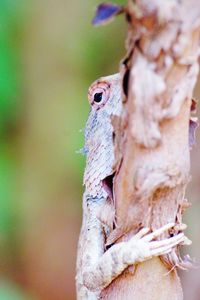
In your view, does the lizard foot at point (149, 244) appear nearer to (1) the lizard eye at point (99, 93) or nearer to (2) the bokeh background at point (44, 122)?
(1) the lizard eye at point (99, 93)

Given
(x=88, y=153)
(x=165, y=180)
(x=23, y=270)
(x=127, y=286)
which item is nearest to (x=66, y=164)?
(x=23, y=270)

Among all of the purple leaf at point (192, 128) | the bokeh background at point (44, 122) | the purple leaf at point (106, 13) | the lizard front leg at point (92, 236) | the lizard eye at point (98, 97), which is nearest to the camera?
the purple leaf at point (106, 13)

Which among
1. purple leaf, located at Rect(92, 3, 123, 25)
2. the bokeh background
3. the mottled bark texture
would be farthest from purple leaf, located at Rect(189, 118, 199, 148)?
the bokeh background

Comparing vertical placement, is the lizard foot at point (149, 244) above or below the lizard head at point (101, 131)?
below

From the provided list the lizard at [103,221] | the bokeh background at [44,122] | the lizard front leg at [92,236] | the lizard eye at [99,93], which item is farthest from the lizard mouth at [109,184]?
the bokeh background at [44,122]

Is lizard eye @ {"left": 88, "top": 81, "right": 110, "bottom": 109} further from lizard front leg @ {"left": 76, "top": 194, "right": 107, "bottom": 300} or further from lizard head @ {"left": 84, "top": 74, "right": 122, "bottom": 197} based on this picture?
lizard front leg @ {"left": 76, "top": 194, "right": 107, "bottom": 300}

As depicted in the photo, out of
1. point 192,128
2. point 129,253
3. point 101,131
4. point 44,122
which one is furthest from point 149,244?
point 44,122

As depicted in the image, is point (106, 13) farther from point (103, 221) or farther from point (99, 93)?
point (99, 93)
